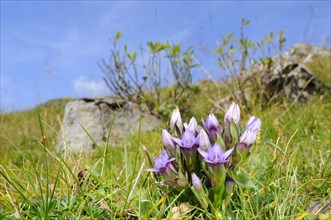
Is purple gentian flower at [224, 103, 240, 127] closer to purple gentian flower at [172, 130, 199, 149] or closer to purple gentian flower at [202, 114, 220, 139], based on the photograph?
purple gentian flower at [202, 114, 220, 139]

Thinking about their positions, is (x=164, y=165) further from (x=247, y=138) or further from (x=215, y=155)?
(x=247, y=138)

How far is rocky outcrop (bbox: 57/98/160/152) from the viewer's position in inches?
250

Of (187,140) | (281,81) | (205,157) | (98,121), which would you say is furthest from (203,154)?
(281,81)

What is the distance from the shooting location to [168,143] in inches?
71.0

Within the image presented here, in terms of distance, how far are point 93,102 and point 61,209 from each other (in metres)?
5.09

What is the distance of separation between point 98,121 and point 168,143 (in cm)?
492

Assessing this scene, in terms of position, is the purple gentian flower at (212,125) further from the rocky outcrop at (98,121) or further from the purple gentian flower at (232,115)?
the rocky outcrop at (98,121)

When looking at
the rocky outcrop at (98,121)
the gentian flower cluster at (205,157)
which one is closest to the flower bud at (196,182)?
the gentian flower cluster at (205,157)

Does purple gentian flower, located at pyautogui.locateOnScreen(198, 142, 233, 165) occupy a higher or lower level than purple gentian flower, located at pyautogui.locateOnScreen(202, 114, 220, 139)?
lower

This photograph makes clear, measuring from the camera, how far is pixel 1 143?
26.8 ft

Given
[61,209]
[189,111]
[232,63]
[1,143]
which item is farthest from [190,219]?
[1,143]

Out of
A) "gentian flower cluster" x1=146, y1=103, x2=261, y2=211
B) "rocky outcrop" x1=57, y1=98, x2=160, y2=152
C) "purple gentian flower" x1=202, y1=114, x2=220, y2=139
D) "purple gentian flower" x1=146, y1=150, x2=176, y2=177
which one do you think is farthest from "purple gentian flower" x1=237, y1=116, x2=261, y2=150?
"rocky outcrop" x1=57, y1=98, x2=160, y2=152

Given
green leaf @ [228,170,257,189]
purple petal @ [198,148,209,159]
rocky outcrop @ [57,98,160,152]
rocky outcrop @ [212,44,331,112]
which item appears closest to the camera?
purple petal @ [198,148,209,159]

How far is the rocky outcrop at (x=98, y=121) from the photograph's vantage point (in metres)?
6.36
